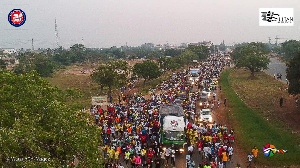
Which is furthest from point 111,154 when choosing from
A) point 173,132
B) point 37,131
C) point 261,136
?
point 261,136

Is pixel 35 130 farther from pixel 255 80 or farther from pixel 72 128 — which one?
pixel 255 80

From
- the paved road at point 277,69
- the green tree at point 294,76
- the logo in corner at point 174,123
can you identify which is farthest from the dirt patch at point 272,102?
the paved road at point 277,69

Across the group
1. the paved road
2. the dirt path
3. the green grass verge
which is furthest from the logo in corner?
the paved road

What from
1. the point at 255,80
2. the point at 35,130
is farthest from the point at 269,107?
the point at 35,130

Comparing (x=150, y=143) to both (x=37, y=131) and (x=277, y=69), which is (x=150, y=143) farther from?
(x=277, y=69)

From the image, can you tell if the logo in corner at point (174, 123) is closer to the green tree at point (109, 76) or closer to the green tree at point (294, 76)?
the green tree at point (294, 76)

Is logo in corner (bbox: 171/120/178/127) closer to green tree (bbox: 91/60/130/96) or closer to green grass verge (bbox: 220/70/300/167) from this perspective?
green grass verge (bbox: 220/70/300/167)

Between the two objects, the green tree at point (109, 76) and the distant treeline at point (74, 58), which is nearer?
the green tree at point (109, 76)
